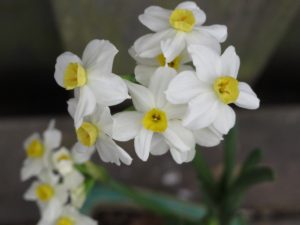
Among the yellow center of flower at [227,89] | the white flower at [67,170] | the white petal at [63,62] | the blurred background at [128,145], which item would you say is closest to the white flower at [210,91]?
the yellow center of flower at [227,89]

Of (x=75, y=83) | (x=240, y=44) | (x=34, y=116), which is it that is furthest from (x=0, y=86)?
(x=75, y=83)

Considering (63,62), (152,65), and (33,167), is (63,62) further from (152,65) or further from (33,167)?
(33,167)

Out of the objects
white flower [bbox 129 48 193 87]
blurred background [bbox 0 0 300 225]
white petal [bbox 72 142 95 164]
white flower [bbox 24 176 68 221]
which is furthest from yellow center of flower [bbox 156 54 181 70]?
blurred background [bbox 0 0 300 225]

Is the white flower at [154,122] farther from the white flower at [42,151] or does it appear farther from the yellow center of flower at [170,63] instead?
the white flower at [42,151]

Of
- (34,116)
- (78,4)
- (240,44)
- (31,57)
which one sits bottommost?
(34,116)

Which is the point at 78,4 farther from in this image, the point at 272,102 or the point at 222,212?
the point at 272,102

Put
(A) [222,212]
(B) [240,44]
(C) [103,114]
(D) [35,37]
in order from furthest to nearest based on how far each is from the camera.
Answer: (D) [35,37] → (B) [240,44] → (A) [222,212] → (C) [103,114]
